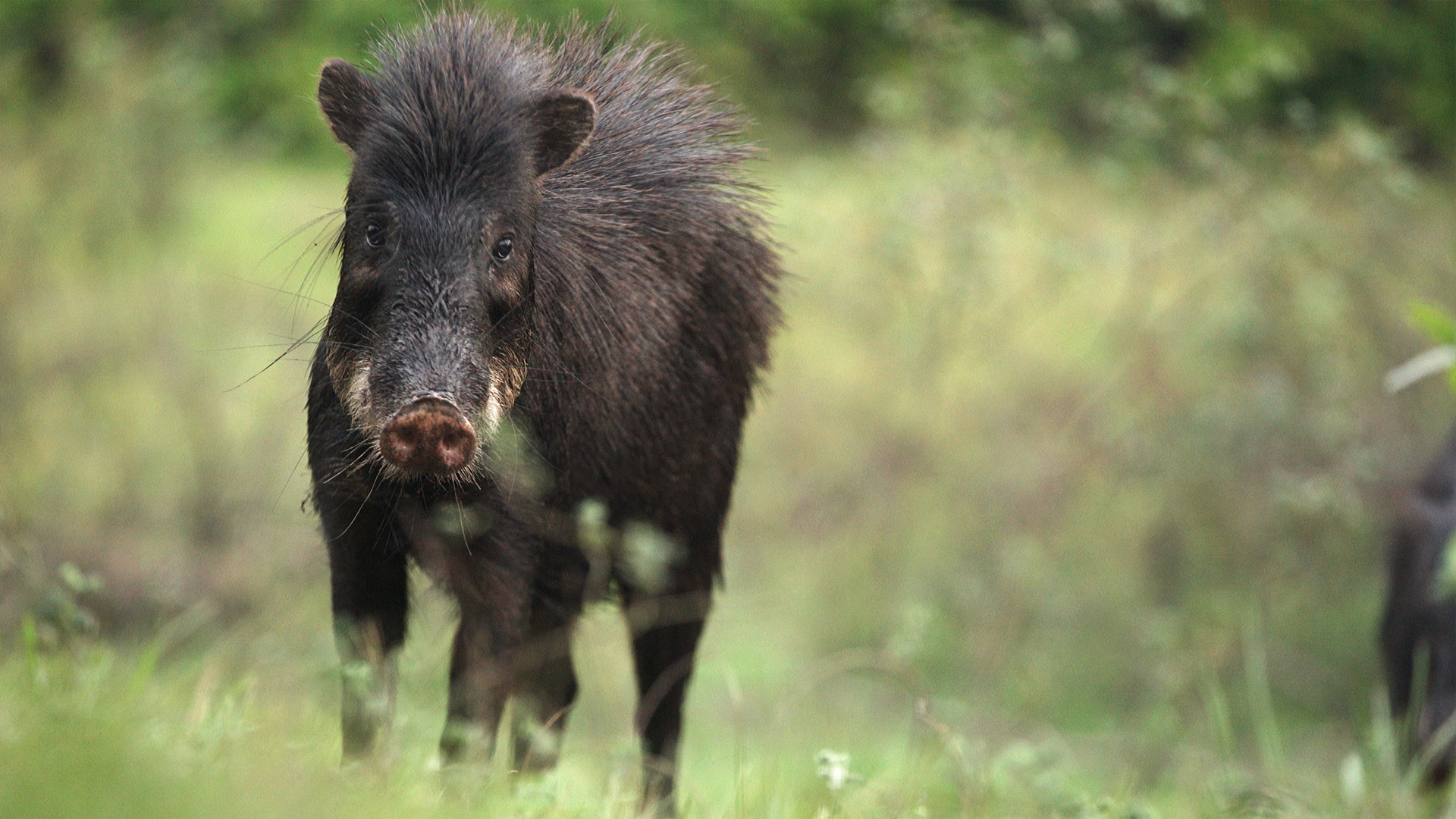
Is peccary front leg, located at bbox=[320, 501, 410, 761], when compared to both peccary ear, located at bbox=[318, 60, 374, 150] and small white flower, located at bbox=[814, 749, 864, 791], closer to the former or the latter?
peccary ear, located at bbox=[318, 60, 374, 150]

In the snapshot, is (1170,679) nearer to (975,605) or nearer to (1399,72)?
(975,605)

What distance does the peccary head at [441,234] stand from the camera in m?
2.56

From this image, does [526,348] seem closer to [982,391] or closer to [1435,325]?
[1435,325]

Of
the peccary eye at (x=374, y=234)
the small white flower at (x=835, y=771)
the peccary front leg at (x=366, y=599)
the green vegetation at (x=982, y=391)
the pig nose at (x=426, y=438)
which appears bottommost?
the green vegetation at (x=982, y=391)

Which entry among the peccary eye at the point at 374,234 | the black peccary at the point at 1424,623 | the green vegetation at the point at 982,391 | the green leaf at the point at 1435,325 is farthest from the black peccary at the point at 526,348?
the green vegetation at the point at 982,391

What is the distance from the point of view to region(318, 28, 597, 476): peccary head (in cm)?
256

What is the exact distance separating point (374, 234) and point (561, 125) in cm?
43

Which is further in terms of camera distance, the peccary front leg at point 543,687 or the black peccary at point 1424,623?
the black peccary at point 1424,623

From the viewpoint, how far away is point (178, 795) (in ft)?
6.08

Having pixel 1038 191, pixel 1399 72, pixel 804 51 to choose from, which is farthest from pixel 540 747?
pixel 804 51

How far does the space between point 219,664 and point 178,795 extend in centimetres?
200

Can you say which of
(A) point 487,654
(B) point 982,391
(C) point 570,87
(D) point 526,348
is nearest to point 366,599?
(A) point 487,654

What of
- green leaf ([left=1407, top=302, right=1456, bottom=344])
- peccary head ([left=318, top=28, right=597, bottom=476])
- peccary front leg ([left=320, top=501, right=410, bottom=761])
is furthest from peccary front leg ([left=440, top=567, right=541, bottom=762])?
green leaf ([left=1407, top=302, right=1456, bottom=344])

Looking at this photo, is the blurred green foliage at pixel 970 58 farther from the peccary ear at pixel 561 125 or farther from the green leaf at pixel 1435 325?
the green leaf at pixel 1435 325
